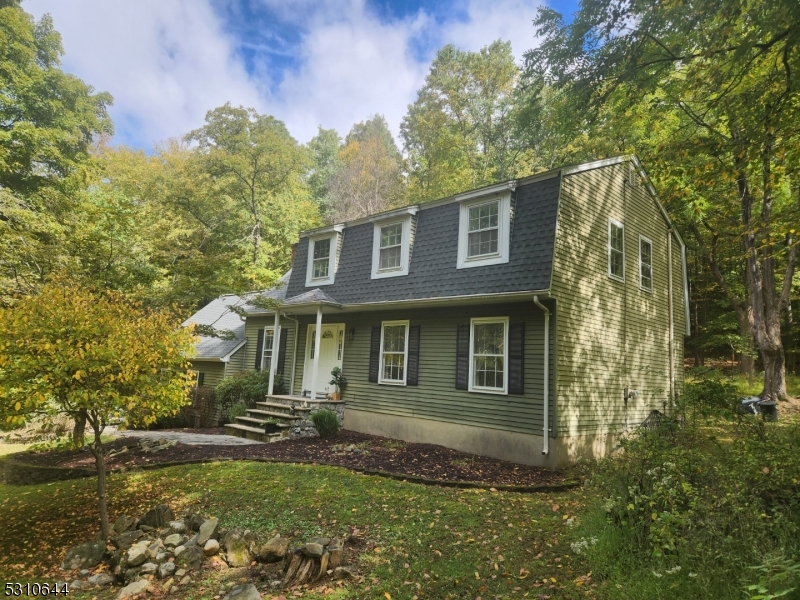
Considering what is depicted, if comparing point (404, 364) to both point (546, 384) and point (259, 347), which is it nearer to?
point (546, 384)

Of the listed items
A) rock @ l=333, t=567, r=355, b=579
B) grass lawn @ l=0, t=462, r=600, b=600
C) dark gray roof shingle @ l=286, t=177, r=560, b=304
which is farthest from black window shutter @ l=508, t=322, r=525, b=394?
rock @ l=333, t=567, r=355, b=579

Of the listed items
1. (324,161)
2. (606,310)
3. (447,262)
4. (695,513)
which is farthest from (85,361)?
(324,161)

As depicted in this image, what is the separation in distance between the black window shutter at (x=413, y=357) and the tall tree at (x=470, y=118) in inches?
596

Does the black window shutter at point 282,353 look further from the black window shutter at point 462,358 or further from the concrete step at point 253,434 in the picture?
the black window shutter at point 462,358

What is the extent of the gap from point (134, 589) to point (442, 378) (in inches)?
281

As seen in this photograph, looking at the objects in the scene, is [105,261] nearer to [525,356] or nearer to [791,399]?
[525,356]

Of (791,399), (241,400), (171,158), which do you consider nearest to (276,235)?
(171,158)

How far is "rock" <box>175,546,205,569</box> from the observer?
435cm

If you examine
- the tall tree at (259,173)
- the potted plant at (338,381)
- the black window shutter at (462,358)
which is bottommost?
the potted plant at (338,381)

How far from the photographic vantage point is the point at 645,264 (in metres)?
12.1

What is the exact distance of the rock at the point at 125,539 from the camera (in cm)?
481

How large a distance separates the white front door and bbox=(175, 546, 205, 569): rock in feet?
26.2

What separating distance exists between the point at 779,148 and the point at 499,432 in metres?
6.51

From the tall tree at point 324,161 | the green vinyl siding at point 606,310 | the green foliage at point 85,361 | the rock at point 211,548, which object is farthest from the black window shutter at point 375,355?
the tall tree at point 324,161
